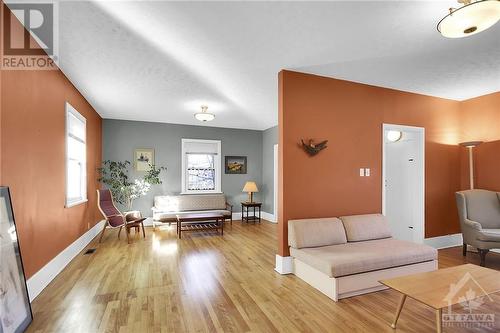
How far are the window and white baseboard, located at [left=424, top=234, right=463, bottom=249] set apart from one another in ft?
19.5

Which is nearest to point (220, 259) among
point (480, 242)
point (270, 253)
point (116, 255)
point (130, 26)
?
point (270, 253)

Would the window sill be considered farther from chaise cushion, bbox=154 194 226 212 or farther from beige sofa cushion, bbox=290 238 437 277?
beige sofa cushion, bbox=290 238 437 277

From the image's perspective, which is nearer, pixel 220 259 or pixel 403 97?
pixel 220 259

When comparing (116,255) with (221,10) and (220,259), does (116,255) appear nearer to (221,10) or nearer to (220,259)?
(220,259)

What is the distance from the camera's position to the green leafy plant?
5.90 meters

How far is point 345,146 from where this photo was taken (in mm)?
3668

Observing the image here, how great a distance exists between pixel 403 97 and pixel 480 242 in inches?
94.9

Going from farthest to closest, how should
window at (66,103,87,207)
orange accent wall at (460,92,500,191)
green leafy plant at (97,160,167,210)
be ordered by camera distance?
green leafy plant at (97,160,167,210)
orange accent wall at (460,92,500,191)
window at (66,103,87,207)

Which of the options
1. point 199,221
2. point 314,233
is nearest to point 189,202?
point 199,221

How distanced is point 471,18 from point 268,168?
562cm

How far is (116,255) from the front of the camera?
13.0 ft

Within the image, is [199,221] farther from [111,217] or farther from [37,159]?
[37,159]

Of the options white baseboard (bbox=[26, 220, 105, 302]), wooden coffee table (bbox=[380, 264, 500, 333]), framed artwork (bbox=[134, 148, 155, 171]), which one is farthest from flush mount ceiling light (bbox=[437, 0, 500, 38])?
framed artwork (bbox=[134, 148, 155, 171])

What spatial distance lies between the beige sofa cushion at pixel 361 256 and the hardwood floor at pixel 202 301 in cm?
30
